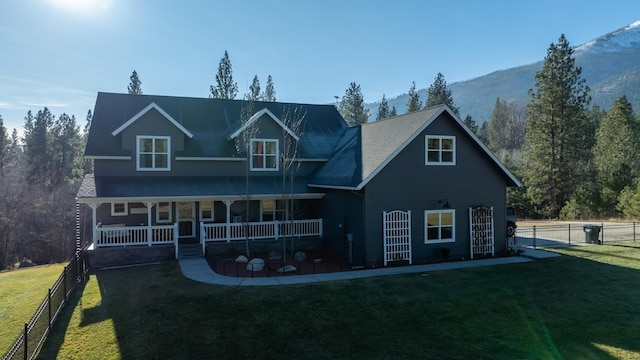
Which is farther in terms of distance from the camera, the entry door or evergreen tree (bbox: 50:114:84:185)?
evergreen tree (bbox: 50:114:84:185)

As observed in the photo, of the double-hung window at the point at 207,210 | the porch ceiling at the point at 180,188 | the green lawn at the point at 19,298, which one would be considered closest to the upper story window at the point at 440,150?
the porch ceiling at the point at 180,188

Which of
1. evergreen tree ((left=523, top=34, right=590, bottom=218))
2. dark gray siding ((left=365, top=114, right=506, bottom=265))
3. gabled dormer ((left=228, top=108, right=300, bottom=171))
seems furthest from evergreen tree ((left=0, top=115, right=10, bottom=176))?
evergreen tree ((left=523, top=34, right=590, bottom=218))

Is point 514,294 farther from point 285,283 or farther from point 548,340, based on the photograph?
point 285,283

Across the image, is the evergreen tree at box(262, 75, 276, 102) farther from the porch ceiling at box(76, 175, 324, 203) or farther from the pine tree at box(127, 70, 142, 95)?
the porch ceiling at box(76, 175, 324, 203)

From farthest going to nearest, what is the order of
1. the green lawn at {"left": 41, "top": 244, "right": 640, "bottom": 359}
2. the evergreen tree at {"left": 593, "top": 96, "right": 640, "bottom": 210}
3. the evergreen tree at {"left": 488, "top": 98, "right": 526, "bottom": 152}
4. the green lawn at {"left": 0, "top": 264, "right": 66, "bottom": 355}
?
the evergreen tree at {"left": 488, "top": 98, "right": 526, "bottom": 152}, the evergreen tree at {"left": 593, "top": 96, "right": 640, "bottom": 210}, the green lawn at {"left": 0, "top": 264, "right": 66, "bottom": 355}, the green lawn at {"left": 41, "top": 244, "right": 640, "bottom": 359}

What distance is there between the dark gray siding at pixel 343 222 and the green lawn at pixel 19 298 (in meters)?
12.0

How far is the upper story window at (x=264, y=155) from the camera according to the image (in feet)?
74.4

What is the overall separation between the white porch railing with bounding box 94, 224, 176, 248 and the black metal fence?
259 cm

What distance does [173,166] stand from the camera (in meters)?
21.5

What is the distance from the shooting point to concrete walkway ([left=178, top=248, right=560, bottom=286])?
15227 mm

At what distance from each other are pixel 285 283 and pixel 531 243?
52.3ft

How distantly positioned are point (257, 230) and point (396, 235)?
6.93 meters

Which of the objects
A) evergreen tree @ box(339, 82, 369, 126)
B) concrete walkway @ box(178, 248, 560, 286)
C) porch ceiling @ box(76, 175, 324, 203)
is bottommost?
concrete walkway @ box(178, 248, 560, 286)

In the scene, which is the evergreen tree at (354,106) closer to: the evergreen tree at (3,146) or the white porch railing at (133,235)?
→ the white porch railing at (133,235)
